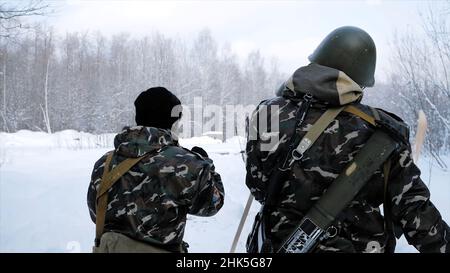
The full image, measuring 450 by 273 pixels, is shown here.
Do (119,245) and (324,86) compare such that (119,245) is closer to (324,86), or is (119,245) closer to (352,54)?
(324,86)

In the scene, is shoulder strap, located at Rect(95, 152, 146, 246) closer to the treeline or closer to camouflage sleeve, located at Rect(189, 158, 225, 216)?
camouflage sleeve, located at Rect(189, 158, 225, 216)

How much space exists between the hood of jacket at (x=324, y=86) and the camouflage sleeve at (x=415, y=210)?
0.33 m

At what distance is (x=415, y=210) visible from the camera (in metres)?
1.49

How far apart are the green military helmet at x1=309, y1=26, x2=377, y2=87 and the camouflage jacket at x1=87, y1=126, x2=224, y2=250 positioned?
831mm

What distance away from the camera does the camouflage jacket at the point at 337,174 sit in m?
1.50

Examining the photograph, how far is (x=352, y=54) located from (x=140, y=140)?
1.15 m

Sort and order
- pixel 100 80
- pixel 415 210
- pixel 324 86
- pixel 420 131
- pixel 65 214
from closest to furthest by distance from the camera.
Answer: pixel 415 210
pixel 324 86
pixel 420 131
pixel 65 214
pixel 100 80

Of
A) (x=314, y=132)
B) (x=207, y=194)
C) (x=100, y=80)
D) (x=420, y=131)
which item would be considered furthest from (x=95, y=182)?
(x=100, y=80)

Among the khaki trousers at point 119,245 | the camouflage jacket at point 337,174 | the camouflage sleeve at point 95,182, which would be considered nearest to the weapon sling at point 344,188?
the camouflage jacket at point 337,174

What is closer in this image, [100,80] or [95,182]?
[95,182]

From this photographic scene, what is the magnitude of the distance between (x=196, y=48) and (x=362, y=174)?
41699 mm

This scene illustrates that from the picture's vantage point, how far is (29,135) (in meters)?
27.8
